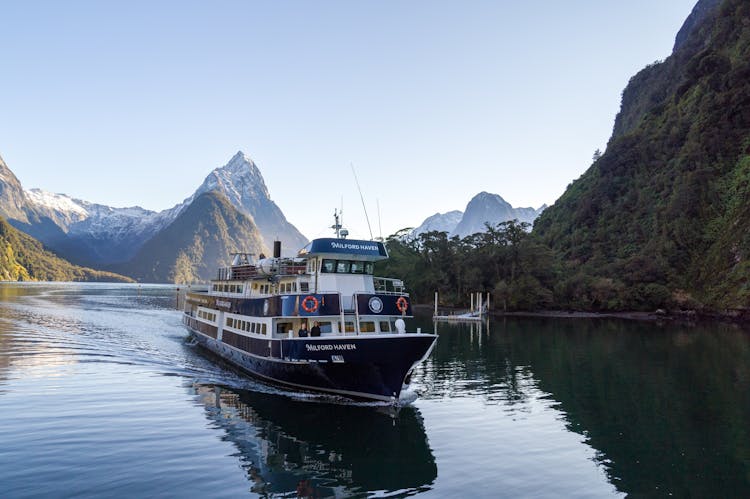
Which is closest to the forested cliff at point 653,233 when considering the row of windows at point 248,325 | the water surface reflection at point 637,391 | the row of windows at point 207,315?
the water surface reflection at point 637,391

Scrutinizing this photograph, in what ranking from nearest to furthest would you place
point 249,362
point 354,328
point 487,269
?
point 354,328, point 249,362, point 487,269

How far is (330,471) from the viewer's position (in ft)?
61.9

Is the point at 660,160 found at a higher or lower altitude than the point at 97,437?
higher

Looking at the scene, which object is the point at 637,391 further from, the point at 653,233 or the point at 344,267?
the point at 653,233

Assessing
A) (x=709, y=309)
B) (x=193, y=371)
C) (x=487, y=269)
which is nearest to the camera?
(x=193, y=371)

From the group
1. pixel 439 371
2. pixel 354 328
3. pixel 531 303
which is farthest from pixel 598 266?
pixel 354 328

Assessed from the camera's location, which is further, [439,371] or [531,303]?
[531,303]

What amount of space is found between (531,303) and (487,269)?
15421mm

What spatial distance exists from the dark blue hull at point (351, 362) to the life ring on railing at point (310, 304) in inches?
79.5

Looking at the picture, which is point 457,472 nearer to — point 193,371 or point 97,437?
point 97,437

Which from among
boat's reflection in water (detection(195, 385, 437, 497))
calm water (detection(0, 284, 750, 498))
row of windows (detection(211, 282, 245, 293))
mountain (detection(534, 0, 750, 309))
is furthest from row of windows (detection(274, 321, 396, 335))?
mountain (detection(534, 0, 750, 309))

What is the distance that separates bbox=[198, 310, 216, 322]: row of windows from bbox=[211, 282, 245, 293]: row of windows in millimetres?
2614

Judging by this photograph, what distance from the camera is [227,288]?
49.0 meters

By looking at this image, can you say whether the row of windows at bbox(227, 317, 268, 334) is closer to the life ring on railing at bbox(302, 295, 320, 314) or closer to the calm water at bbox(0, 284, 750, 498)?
the calm water at bbox(0, 284, 750, 498)
